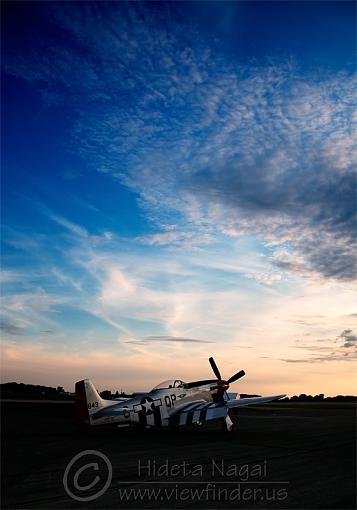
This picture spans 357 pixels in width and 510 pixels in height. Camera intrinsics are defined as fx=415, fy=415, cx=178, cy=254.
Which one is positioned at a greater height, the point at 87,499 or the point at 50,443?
the point at 87,499

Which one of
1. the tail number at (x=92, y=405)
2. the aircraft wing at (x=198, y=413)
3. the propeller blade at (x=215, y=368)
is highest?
the propeller blade at (x=215, y=368)

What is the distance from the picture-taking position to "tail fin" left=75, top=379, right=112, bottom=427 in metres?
23.2

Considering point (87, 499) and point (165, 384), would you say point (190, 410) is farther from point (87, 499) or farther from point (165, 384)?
point (87, 499)

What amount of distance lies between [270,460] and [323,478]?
272cm

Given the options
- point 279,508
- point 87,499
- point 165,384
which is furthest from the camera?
point 165,384

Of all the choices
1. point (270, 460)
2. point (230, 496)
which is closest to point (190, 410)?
point (270, 460)

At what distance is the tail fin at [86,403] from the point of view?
23219mm

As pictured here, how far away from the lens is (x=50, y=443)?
18.5 metres

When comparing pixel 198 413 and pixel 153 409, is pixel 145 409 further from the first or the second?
pixel 198 413

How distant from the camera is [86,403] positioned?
2336 cm

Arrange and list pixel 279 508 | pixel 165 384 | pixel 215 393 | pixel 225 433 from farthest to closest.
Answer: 1. pixel 215 393
2. pixel 165 384
3. pixel 225 433
4. pixel 279 508

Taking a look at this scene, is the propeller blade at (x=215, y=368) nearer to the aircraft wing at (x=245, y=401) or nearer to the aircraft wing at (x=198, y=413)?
the aircraft wing at (x=245, y=401)

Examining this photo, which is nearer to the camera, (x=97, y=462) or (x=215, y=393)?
(x=97, y=462)

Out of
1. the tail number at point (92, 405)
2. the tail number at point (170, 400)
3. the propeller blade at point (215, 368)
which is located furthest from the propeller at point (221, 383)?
the tail number at point (92, 405)
